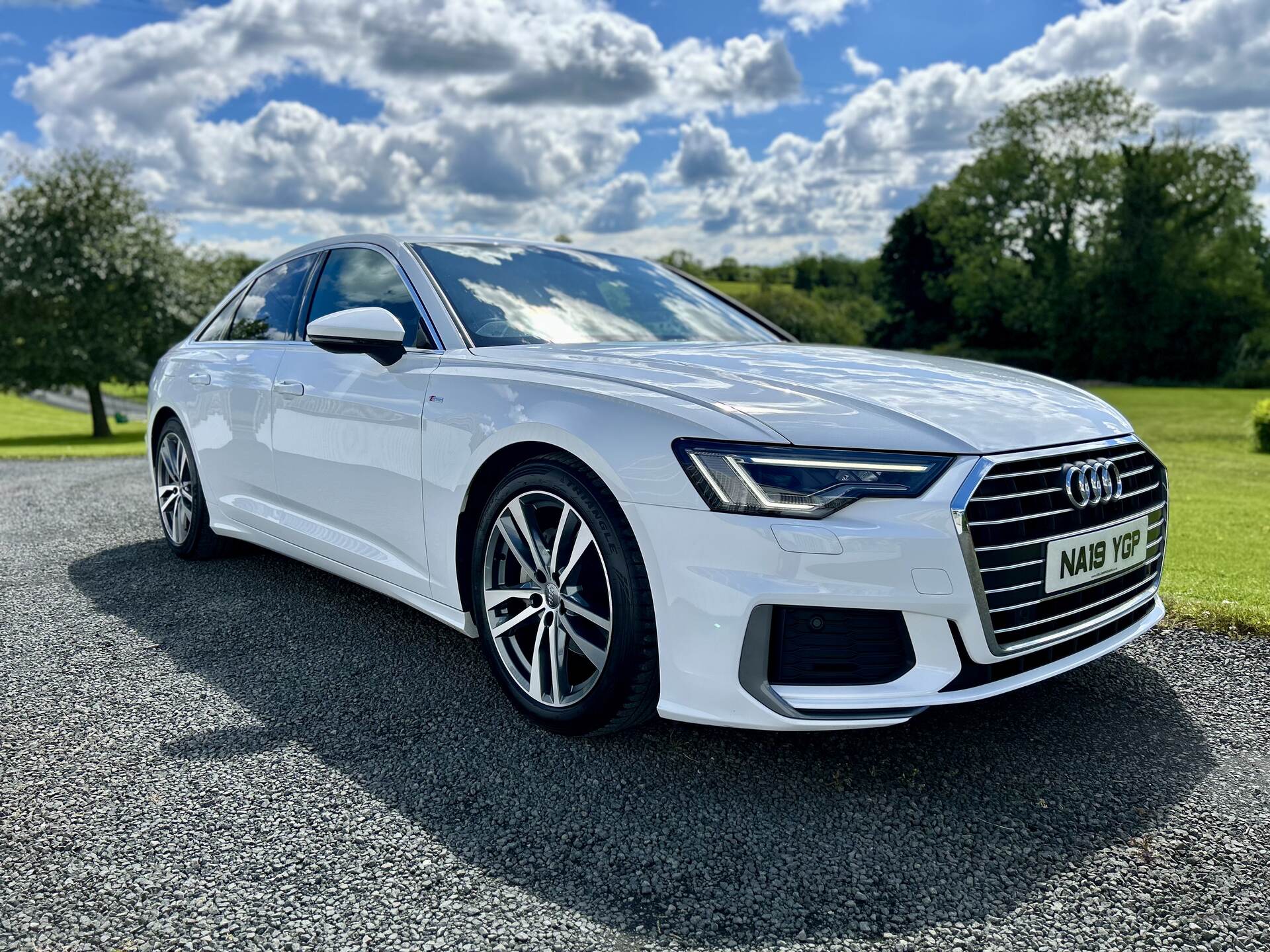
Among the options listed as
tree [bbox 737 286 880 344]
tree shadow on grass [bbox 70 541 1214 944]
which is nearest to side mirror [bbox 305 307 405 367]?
tree shadow on grass [bbox 70 541 1214 944]

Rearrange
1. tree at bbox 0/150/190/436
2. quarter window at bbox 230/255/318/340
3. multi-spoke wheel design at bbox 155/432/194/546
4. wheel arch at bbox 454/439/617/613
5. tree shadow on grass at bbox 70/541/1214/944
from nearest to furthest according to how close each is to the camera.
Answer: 1. tree shadow on grass at bbox 70/541/1214/944
2. wheel arch at bbox 454/439/617/613
3. quarter window at bbox 230/255/318/340
4. multi-spoke wheel design at bbox 155/432/194/546
5. tree at bbox 0/150/190/436

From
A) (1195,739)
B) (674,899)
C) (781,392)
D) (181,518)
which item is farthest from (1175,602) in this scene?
(181,518)

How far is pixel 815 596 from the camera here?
2539mm

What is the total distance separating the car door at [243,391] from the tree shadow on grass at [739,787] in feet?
3.00

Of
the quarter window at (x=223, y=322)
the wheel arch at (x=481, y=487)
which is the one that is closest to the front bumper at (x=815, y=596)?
the wheel arch at (x=481, y=487)

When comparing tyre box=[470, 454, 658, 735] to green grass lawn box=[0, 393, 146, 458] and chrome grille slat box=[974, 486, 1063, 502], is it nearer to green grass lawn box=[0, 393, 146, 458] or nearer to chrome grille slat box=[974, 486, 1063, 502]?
chrome grille slat box=[974, 486, 1063, 502]

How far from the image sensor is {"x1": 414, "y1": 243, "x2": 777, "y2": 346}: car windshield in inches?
149

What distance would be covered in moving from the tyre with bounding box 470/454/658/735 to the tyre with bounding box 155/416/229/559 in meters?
2.67

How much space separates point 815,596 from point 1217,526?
6.19 meters

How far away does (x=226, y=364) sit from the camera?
4.93 meters

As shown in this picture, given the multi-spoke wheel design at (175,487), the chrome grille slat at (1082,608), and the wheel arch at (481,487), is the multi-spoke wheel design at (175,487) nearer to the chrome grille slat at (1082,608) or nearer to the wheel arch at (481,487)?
the wheel arch at (481,487)

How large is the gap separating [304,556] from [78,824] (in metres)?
1.80

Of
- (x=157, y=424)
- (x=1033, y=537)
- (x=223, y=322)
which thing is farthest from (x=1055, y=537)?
(x=157, y=424)

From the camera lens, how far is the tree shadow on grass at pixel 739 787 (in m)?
2.30
